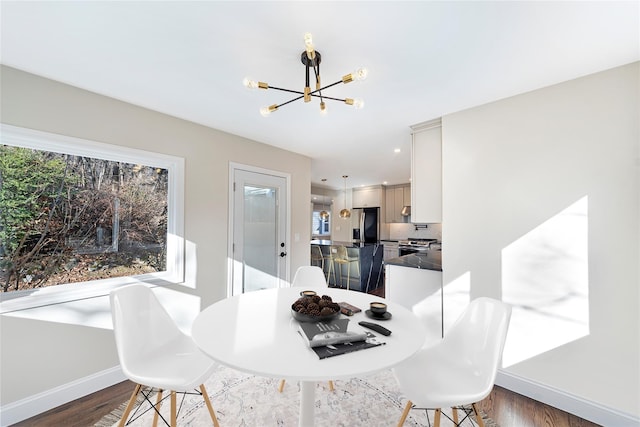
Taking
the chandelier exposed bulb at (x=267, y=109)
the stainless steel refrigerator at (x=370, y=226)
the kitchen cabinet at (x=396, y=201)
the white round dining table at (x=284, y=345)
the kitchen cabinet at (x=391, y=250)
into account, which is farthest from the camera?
the stainless steel refrigerator at (x=370, y=226)

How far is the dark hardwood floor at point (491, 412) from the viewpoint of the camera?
1.66 m

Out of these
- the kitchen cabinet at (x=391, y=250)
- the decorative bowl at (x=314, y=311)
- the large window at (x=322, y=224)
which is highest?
the large window at (x=322, y=224)

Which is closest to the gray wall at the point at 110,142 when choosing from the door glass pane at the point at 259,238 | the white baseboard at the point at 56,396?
the white baseboard at the point at 56,396

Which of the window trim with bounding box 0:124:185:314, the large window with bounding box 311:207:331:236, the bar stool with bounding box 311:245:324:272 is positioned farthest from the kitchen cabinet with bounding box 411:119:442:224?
the large window with bounding box 311:207:331:236

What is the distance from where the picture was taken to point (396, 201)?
22.8 feet

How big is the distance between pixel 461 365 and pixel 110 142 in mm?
3026

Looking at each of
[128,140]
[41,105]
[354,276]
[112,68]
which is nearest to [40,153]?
[41,105]

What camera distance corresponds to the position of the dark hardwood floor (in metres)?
1.66

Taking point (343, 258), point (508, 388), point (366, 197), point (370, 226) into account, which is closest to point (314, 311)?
point (508, 388)

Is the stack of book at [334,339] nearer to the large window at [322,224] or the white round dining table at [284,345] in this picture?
the white round dining table at [284,345]

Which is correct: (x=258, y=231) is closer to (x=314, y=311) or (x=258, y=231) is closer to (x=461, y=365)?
(x=314, y=311)

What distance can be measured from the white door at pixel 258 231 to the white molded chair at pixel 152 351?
1.38m

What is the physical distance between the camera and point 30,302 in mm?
1760

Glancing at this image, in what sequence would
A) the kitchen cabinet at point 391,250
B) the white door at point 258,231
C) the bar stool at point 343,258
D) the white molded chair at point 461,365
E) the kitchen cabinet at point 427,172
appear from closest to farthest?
the white molded chair at point 461,365 → the kitchen cabinet at point 427,172 → the white door at point 258,231 → the bar stool at point 343,258 → the kitchen cabinet at point 391,250
